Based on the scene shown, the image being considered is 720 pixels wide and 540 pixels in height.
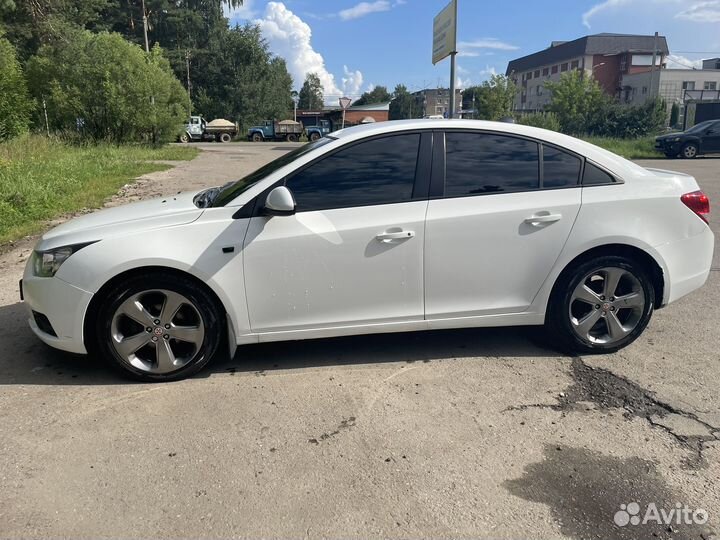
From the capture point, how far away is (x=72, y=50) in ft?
88.4

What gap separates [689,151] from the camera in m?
25.5

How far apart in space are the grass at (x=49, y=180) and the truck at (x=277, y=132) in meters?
31.8

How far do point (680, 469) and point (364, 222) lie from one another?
7.27 feet

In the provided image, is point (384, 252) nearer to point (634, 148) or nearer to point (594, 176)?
point (594, 176)

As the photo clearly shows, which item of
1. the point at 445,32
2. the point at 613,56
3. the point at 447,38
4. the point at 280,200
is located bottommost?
the point at 280,200

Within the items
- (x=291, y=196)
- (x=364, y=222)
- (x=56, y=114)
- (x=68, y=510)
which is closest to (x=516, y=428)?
(x=364, y=222)

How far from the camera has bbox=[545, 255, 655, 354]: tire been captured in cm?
400

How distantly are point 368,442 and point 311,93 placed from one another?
438 feet

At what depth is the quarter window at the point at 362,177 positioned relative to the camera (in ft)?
12.2

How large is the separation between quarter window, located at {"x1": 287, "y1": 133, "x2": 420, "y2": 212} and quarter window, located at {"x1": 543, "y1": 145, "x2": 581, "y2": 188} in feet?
3.08

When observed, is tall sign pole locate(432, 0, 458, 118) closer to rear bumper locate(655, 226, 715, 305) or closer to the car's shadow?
rear bumper locate(655, 226, 715, 305)

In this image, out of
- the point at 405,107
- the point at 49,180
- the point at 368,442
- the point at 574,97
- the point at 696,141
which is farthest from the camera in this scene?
the point at 405,107

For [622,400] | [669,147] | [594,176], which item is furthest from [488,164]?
[669,147]

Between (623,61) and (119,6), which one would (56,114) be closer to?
(119,6)
